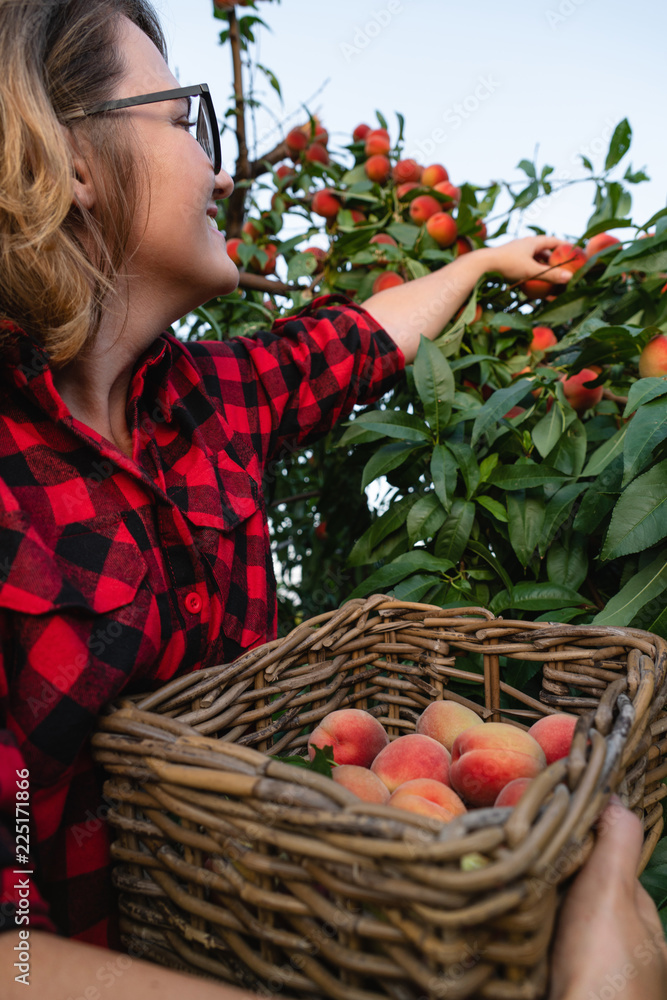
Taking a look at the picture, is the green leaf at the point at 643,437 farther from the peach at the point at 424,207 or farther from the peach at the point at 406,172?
the peach at the point at 406,172

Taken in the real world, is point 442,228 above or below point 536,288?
above

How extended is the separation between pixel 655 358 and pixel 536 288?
34cm

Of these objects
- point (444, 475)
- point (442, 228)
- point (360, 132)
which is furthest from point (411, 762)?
point (360, 132)

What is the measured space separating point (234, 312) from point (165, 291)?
736 mm

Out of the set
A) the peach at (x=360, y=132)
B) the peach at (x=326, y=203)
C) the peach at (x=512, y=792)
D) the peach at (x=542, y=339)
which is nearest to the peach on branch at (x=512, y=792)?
the peach at (x=512, y=792)

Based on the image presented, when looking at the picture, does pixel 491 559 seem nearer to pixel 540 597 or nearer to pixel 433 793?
pixel 540 597

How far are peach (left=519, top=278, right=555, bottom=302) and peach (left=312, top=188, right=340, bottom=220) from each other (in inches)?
20.2

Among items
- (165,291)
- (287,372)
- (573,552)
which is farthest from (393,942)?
(287,372)

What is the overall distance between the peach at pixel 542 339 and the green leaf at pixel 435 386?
220mm

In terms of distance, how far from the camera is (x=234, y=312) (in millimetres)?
1611

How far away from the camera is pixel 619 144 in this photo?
1.26 metres

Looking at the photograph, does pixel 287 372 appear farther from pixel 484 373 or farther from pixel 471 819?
pixel 471 819

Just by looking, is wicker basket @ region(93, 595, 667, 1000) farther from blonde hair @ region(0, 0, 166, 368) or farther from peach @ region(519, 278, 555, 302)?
peach @ region(519, 278, 555, 302)

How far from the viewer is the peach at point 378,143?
1.53 m
